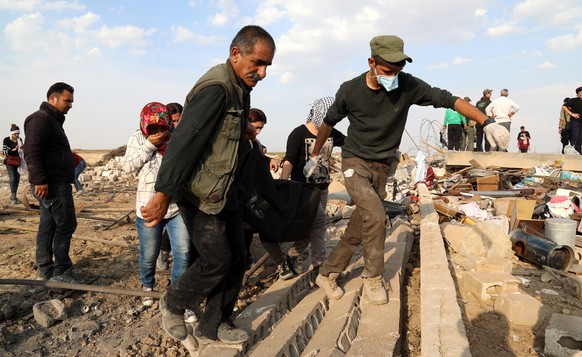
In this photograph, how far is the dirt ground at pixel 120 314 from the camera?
3162mm

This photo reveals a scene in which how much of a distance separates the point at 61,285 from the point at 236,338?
75.9 inches

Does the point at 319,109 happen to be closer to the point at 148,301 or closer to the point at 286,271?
the point at 286,271

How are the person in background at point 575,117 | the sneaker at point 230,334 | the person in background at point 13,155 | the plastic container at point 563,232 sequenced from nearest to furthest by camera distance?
the sneaker at point 230,334 < the plastic container at point 563,232 < the person in background at point 13,155 < the person in background at point 575,117

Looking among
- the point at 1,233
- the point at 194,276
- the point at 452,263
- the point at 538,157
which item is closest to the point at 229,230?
the point at 194,276

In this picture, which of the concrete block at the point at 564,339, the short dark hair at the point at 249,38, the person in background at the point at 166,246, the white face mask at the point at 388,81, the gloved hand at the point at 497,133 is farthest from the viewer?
the person in background at the point at 166,246

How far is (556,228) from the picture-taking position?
514 cm

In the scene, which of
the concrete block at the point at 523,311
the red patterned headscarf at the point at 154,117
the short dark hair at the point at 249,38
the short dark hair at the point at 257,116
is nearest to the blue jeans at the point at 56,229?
the red patterned headscarf at the point at 154,117

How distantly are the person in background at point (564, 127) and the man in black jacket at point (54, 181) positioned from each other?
11.6 metres

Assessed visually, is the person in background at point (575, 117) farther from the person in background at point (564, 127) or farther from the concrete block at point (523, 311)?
the concrete block at point (523, 311)

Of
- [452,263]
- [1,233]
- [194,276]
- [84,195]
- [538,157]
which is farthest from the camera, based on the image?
[84,195]

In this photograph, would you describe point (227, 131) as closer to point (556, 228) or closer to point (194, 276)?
point (194, 276)

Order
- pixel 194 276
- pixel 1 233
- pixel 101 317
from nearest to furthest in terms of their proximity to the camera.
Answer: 1. pixel 194 276
2. pixel 101 317
3. pixel 1 233

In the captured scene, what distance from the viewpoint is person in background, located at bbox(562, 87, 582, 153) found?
35.8ft

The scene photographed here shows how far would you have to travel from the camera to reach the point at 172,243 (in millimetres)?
3615
